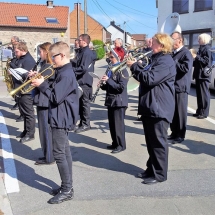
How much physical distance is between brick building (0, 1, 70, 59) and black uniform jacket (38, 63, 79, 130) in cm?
2689

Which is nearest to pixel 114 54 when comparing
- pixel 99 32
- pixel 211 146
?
pixel 211 146

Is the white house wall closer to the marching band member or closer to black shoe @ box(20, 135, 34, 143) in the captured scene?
black shoe @ box(20, 135, 34, 143)

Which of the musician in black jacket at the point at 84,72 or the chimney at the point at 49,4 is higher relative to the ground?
the chimney at the point at 49,4

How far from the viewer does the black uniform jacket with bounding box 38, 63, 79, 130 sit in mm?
3518

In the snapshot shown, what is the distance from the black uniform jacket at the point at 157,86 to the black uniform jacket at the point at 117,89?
99 cm

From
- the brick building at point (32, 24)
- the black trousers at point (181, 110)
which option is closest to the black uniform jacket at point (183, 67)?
the black trousers at point (181, 110)

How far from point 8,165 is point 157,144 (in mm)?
2313

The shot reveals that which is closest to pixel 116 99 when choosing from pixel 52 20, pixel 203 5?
pixel 203 5

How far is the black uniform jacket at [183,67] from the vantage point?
553cm

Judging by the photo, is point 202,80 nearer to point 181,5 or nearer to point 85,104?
point 85,104

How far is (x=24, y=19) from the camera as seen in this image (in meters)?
32.1

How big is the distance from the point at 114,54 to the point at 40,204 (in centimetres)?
248

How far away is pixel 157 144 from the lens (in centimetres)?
414

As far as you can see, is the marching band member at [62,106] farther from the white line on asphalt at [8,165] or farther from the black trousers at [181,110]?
the black trousers at [181,110]
